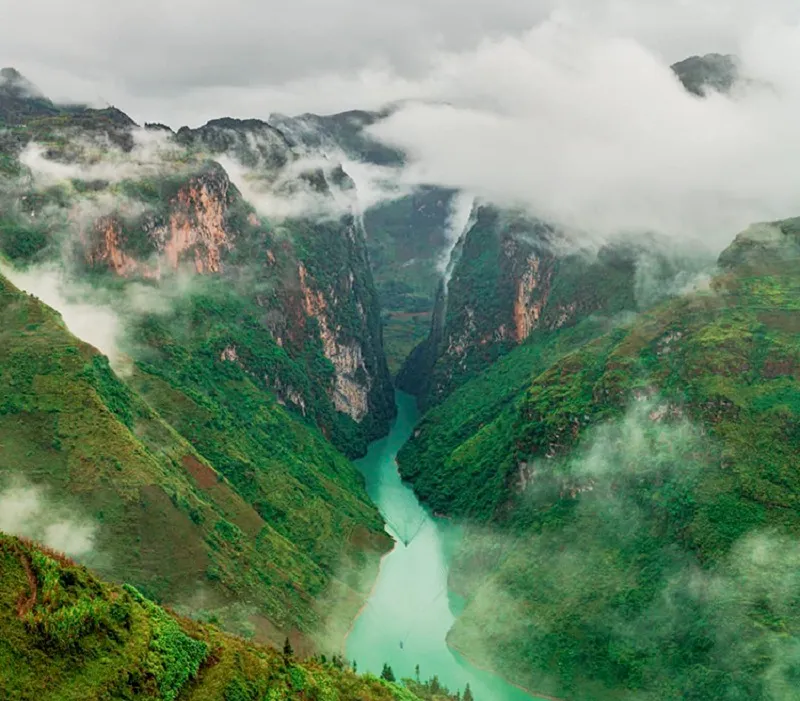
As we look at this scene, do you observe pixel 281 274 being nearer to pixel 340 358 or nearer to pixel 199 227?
pixel 199 227

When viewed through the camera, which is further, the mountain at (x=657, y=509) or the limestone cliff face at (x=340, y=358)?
the limestone cliff face at (x=340, y=358)

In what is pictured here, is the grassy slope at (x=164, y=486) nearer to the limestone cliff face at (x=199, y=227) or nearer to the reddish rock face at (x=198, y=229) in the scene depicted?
the limestone cliff face at (x=199, y=227)

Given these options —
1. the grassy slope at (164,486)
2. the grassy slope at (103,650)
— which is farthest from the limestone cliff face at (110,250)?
the grassy slope at (103,650)

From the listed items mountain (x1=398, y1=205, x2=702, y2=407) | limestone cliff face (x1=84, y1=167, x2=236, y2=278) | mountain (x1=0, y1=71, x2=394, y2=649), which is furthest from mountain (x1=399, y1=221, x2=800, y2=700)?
limestone cliff face (x1=84, y1=167, x2=236, y2=278)

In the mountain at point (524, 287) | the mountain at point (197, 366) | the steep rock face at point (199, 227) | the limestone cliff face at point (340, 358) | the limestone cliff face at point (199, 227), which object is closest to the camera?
the mountain at point (197, 366)

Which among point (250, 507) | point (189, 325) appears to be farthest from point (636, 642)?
point (189, 325)

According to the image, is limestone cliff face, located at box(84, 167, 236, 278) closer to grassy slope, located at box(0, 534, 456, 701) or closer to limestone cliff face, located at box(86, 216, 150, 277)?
limestone cliff face, located at box(86, 216, 150, 277)

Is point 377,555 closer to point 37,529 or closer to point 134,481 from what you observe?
point 134,481

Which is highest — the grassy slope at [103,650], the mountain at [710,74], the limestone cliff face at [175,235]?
the mountain at [710,74]
